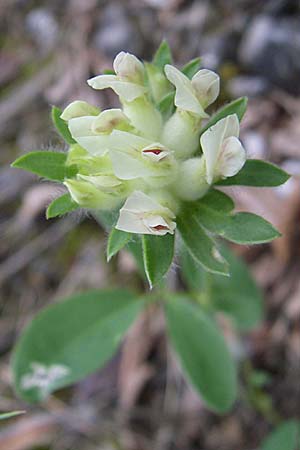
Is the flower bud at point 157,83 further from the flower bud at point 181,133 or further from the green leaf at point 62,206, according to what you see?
the green leaf at point 62,206

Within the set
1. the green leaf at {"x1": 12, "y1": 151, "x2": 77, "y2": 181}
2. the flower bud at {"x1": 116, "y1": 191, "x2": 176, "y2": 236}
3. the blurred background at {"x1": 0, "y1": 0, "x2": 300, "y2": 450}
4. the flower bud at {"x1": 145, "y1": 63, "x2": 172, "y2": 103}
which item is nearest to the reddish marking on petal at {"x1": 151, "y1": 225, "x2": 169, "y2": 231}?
the flower bud at {"x1": 116, "y1": 191, "x2": 176, "y2": 236}

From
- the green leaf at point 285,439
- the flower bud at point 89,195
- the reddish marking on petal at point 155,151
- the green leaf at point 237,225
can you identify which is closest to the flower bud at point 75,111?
the flower bud at point 89,195

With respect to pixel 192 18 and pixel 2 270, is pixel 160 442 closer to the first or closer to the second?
pixel 2 270

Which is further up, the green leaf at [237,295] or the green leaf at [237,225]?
the green leaf at [237,225]

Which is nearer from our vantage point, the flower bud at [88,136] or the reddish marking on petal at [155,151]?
the reddish marking on petal at [155,151]

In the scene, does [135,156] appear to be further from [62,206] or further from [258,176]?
[258,176]

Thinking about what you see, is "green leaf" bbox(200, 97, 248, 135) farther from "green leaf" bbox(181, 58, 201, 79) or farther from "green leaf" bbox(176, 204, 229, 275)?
"green leaf" bbox(176, 204, 229, 275)

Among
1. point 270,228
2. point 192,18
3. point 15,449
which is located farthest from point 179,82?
point 192,18

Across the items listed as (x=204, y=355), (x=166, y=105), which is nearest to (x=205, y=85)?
(x=166, y=105)

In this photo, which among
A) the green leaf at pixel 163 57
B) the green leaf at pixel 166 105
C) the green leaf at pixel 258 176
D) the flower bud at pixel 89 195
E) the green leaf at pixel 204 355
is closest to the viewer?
the flower bud at pixel 89 195
